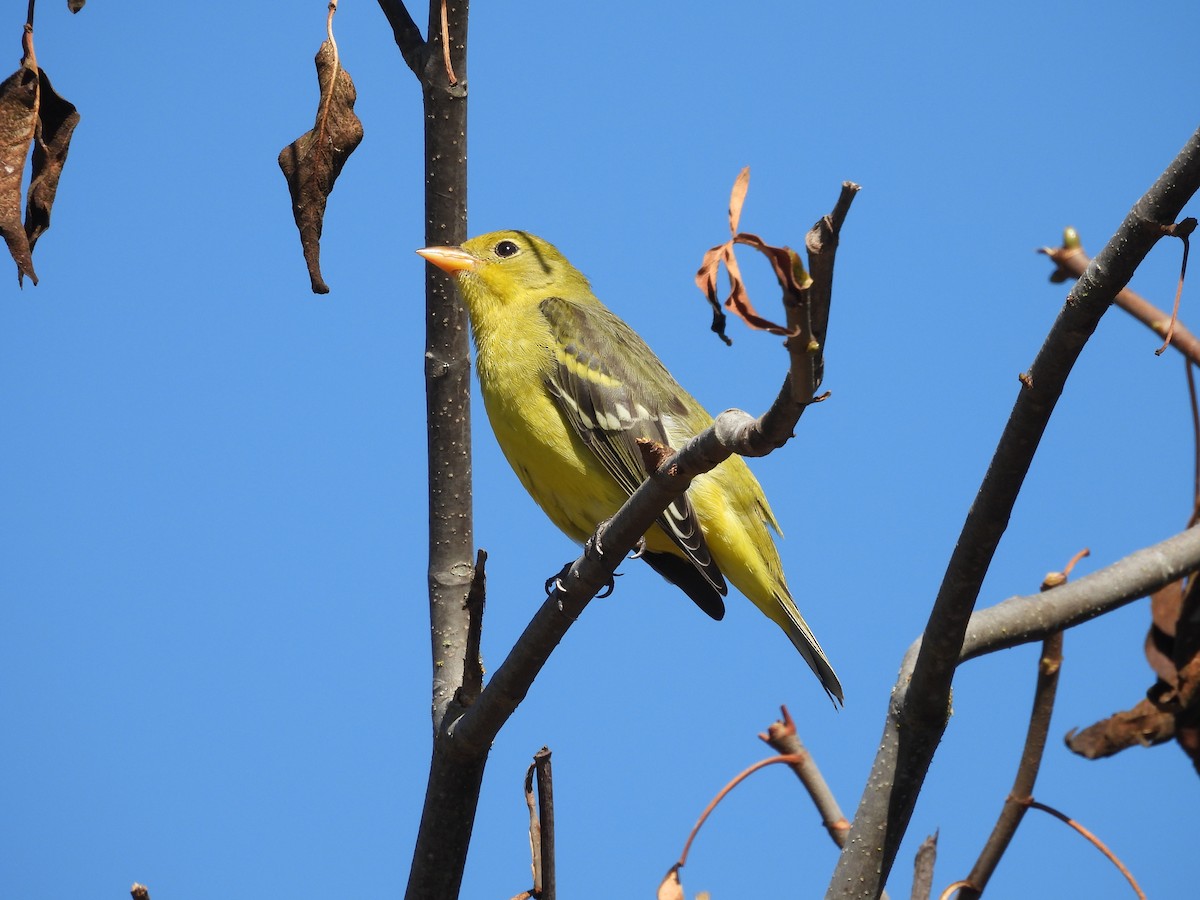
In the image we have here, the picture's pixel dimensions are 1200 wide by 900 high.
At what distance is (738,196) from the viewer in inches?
67.9

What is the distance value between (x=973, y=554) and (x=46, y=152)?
7.31 ft

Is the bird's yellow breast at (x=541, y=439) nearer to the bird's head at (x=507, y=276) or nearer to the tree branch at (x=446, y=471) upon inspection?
the bird's head at (x=507, y=276)

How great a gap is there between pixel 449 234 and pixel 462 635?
1.30 meters

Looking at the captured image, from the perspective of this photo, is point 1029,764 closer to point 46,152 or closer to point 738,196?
point 738,196

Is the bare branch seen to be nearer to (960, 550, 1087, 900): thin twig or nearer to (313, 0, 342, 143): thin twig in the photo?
(960, 550, 1087, 900): thin twig

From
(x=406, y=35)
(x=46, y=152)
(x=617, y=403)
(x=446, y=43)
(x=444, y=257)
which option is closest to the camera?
(x=46, y=152)

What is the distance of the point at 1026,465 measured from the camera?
248 cm

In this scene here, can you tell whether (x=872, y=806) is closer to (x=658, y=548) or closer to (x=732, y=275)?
(x=732, y=275)

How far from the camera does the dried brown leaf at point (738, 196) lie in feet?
5.61

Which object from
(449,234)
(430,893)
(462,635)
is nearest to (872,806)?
(430,893)

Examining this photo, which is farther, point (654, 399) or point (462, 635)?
point (654, 399)

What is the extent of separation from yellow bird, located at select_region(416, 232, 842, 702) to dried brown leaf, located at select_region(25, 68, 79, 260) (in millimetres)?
2117

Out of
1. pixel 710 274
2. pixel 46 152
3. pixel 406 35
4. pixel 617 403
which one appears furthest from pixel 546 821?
pixel 617 403

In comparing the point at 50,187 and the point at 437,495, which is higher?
the point at 50,187
